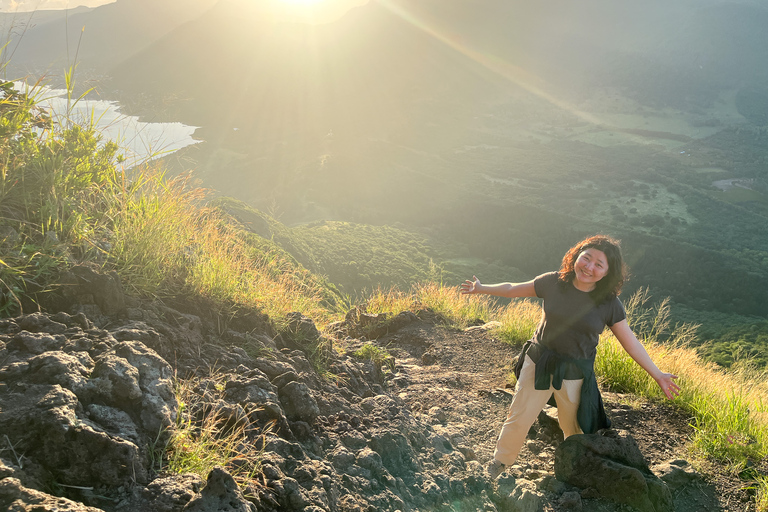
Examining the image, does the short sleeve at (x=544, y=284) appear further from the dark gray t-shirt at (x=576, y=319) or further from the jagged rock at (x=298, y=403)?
the jagged rock at (x=298, y=403)

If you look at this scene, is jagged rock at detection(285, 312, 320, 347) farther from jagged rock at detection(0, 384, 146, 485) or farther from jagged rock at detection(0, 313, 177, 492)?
jagged rock at detection(0, 384, 146, 485)

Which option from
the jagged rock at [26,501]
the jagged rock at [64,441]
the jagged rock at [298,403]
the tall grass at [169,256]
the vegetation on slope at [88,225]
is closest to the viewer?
the jagged rock at [26,501]

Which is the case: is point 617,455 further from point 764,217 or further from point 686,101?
point 686,101

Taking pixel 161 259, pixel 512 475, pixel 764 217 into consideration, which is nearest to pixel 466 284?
pixel 512 475

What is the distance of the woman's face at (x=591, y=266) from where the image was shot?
2.78m

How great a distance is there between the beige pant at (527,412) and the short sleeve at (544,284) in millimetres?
434

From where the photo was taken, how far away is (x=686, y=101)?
110 m

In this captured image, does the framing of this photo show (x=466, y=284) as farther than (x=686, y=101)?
No

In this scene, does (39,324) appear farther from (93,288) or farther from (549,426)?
(549,426)

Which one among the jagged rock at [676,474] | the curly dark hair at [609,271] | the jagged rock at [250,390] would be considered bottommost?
the jagged rock at [676,474]

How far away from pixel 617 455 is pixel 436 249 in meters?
45.9

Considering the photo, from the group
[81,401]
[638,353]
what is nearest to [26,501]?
[81,401]

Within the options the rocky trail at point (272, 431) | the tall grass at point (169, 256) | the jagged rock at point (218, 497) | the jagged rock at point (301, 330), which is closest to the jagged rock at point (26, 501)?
the rocky trail at point (272, 431)

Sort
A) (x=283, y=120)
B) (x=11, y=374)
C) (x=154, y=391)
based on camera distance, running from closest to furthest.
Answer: (x=11, y=374), (x=154, y=391), (x=283, y=120)
